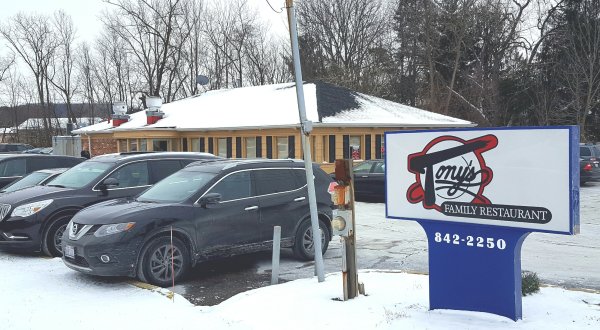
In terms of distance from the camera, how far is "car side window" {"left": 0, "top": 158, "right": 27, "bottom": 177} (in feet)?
47.0

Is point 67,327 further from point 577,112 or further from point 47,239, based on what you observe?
point 577,112

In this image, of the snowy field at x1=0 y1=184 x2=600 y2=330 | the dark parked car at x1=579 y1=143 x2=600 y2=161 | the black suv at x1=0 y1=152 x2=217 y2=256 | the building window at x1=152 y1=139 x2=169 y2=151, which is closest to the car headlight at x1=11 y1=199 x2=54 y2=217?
the black suv at x1=0 y1=152 x2=217 y2=256

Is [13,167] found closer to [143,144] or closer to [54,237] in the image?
[54,237]

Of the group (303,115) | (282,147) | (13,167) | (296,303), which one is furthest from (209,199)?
(282,147)

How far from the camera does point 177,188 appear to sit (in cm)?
889

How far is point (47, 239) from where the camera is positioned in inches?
383

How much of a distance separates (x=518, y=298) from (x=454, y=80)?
4007cm

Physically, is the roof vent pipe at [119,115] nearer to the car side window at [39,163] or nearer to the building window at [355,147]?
the building window at [355,147]

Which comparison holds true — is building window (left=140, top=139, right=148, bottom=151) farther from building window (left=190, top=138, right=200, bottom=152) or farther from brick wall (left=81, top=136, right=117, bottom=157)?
brick wall (left=81, top=136, right=117, bottom=157)

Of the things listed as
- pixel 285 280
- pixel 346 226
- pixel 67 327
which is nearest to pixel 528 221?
pixel 346 226

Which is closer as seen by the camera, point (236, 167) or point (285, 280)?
point (285, 280)

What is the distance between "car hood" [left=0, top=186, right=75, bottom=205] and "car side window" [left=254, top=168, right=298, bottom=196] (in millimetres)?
3508

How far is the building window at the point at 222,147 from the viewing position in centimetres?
2762

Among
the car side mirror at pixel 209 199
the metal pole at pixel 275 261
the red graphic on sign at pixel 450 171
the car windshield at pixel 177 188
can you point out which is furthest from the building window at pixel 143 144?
the red graphic on sign at pixel 450 171
